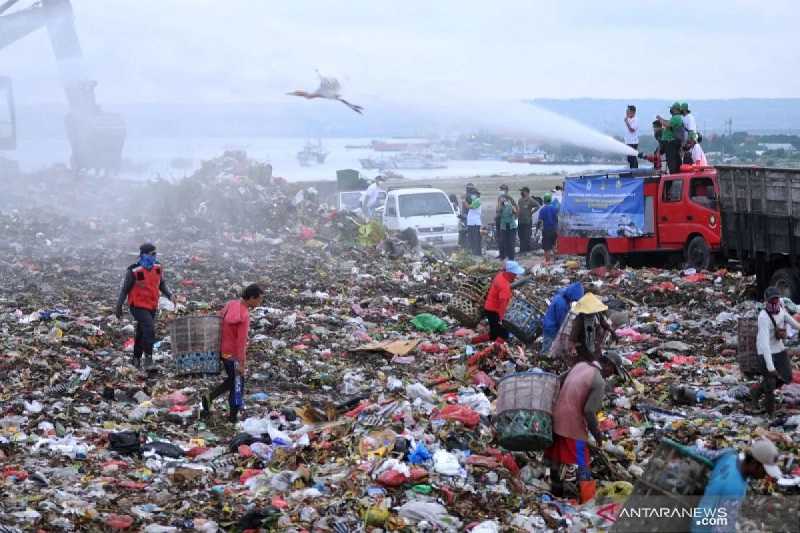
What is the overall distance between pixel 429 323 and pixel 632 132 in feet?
25.3

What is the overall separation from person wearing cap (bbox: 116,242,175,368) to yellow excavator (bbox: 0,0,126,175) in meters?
16.7

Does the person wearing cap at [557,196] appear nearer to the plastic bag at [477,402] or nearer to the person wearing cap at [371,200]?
the person wearing cap at [371,200]

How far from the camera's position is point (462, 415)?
9438 mm

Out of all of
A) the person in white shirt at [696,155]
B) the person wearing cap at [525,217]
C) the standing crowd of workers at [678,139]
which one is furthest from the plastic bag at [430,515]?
the person wearing cap at [525,217]

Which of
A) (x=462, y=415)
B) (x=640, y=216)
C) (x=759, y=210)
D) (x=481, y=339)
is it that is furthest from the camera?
(x=640, y=216)

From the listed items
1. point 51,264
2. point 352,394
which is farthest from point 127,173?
point 352,394

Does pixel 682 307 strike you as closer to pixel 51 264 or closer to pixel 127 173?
pixel 51 264

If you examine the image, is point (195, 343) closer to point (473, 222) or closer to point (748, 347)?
point (748, 347)

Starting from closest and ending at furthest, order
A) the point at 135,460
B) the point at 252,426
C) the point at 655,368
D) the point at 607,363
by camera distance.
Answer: the point at 135,460
the point at 252,426
the point at 607,363
the point at 655,368

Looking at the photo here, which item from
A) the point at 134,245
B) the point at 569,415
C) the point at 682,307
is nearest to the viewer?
the point at 569,415

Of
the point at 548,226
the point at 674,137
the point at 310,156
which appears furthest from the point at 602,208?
the point at 310,156

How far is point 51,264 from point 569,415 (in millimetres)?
13482

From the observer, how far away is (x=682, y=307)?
15781mm

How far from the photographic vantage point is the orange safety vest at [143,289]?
1205 centimetres
